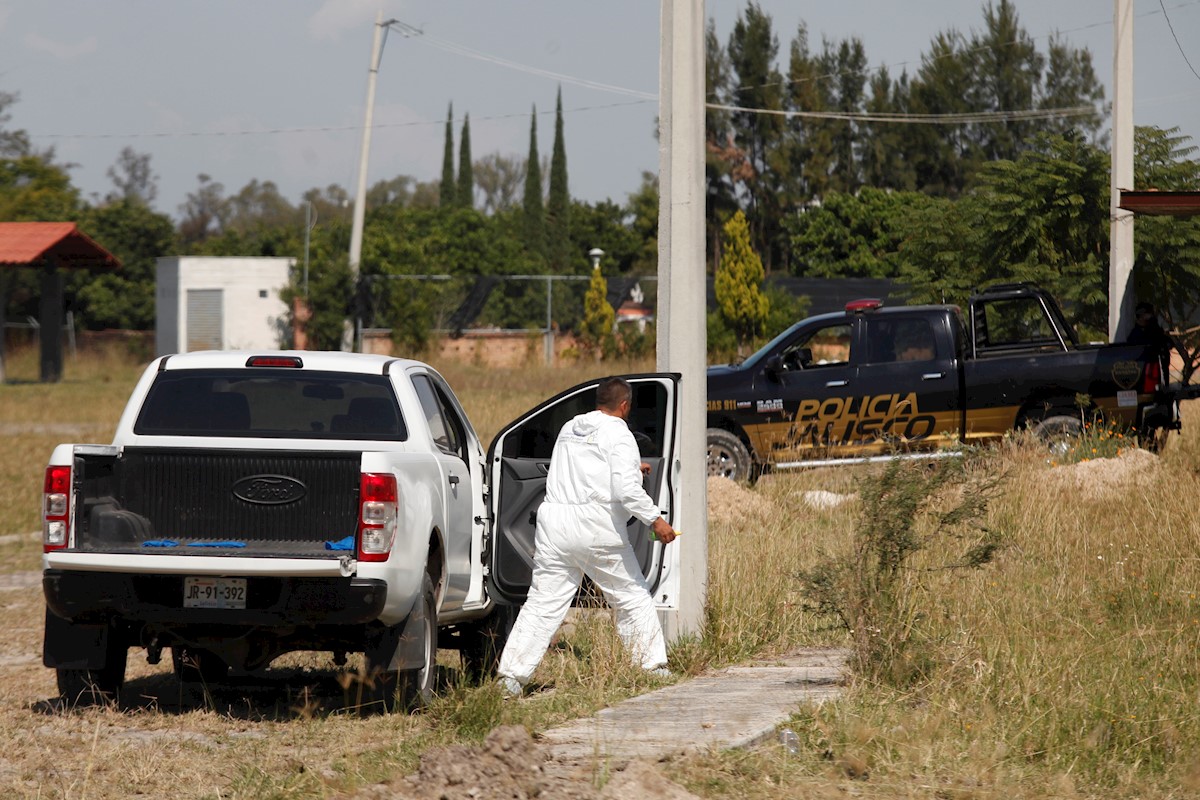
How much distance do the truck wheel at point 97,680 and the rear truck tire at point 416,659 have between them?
1.35 metres

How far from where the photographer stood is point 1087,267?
21281mm

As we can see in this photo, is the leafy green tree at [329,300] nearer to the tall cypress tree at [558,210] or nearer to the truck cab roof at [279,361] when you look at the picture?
the tall cypress tree at [558,210]

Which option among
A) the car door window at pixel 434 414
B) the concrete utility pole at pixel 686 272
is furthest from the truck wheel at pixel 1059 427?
the car door window at pixel 434 414

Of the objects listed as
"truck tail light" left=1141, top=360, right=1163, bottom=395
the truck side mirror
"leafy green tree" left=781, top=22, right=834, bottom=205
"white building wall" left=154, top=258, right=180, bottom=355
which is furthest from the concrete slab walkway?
"leafy green tree" left=781, top=22, right=834, bottom=205

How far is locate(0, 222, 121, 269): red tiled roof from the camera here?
43.1 m

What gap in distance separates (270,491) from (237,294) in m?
47.3

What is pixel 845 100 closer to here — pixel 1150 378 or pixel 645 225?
pixel 645 225

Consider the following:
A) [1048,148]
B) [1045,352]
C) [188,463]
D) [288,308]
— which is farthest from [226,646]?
[288,308]

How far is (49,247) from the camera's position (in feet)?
141

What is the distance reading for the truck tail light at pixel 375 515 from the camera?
7.16 metres

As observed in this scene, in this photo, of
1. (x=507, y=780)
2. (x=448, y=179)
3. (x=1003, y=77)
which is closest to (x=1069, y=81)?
(x=1003, y=77)

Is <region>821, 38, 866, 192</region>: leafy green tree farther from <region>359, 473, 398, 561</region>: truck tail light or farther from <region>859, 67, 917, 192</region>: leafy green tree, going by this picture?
<region>359, 473, 398, 561</region>: truck tail light

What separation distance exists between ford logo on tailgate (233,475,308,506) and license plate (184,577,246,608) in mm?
493

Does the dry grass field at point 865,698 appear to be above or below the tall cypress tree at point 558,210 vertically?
below
